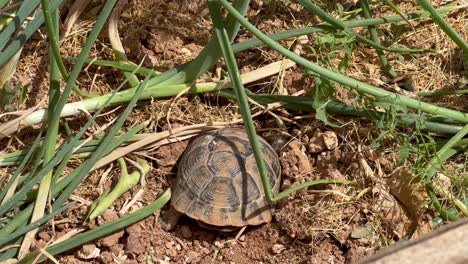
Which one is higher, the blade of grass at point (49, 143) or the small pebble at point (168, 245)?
the blade of grass at point (49, 143)

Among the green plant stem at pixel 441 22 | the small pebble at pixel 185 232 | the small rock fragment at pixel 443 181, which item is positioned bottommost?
the small pebble at pixel 185 232

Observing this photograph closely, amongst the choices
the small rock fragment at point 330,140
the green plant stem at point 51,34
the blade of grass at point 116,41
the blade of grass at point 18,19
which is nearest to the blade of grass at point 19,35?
the blade of grass at point 18,19

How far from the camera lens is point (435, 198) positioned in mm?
2627

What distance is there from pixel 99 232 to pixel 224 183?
48 centimetres

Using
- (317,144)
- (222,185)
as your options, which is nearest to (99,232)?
(222,185)

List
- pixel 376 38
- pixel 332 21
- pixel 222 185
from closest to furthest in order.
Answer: pixel 332 21 → pixel 222 185 → pixel 376 38

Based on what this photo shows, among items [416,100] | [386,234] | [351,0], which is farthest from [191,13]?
[386,234]

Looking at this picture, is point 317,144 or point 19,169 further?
point 317,144

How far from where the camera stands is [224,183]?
2771 mm

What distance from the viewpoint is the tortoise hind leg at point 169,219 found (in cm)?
280

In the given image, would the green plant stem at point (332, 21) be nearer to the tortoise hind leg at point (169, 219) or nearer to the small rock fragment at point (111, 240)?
the tortoise hind leg at point (169, 219)

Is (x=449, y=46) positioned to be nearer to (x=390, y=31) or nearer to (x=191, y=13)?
(x=390, y=31)

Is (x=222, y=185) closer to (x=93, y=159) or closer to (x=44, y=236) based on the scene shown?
(x=93, y=159)

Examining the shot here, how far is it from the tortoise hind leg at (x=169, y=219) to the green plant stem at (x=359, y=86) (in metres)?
0.75
